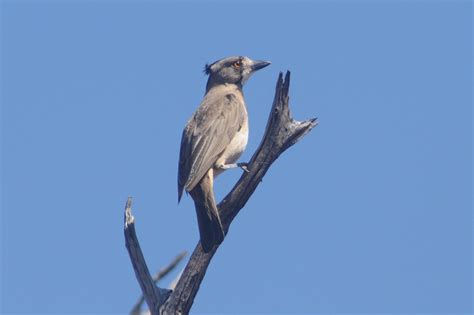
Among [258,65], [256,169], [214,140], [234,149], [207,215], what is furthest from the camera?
[258,65]

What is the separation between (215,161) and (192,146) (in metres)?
0.31

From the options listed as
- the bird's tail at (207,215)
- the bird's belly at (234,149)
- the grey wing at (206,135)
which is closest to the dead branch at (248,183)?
the bird's tail at (207,215)

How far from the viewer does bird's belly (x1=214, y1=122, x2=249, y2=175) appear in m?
8.70

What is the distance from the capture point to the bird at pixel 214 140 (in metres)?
7.95

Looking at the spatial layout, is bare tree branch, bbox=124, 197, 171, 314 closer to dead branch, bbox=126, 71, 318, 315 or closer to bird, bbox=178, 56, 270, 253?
dead branch, bbox=126, 71, 318, 315

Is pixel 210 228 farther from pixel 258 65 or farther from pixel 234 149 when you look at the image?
pixel 258 65

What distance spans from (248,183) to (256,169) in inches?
Result: 6.4

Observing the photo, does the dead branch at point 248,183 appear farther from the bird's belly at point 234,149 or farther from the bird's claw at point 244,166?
the bird's belly at point 234,149

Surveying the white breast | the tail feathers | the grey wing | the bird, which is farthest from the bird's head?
the tail feathers

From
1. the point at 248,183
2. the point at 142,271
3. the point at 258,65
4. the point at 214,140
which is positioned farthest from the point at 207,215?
the point at 258,65

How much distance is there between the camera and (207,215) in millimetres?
7910

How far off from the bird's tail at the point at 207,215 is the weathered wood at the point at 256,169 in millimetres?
123

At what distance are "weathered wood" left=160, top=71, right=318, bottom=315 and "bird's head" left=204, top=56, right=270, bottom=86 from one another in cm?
268

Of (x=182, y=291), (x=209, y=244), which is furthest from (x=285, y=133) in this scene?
(x=182, y=291)
